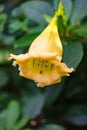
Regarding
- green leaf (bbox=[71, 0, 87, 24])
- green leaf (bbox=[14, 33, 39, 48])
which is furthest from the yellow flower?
green leaf (bbox=[71, 0, 87, 24])

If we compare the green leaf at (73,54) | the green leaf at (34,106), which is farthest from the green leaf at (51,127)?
the green leaf at (73,54)

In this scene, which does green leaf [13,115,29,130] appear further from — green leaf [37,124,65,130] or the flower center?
the flower center

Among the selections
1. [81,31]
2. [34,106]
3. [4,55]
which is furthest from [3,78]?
[81,31]

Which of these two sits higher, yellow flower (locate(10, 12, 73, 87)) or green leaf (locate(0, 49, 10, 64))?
yellow flower (locate(10, 12, 73, 87))

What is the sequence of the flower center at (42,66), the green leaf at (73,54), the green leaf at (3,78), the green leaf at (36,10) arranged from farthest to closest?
the green leaf at (3,78)
the green leaf at (36,10)
the green leaf at (73,54)
the flower center at (42,66)

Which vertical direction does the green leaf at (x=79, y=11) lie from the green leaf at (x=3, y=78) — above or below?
above

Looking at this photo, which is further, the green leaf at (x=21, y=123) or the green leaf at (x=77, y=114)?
the green leaf at (x=77, y=114)

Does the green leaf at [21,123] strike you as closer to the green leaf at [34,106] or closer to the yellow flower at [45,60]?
the green leaf at [34,106]

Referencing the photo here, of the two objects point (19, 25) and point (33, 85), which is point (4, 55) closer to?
point (33, 85)
